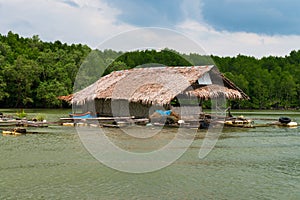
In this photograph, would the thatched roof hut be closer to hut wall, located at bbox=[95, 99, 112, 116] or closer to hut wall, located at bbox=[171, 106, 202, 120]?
hut wall, located at bbox=[95, 99, 112, 116]

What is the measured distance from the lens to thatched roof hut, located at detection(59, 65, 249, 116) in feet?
55.8

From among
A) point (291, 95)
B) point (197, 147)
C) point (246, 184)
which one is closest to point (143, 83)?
point (197, 147)

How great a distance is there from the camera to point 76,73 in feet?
134

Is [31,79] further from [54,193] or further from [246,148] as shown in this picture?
[54,193]

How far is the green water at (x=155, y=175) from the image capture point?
253 inches

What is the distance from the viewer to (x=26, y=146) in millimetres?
10883

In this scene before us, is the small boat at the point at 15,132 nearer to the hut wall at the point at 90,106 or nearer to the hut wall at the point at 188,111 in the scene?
the hut wall at the point at 188,111

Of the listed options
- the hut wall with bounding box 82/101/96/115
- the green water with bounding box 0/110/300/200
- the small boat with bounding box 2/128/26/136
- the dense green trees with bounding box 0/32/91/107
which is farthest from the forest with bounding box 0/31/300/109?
the green water with bounding box 0/110/300/200

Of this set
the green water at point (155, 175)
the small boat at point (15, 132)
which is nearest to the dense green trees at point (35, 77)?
the small boat at point (15, 132)

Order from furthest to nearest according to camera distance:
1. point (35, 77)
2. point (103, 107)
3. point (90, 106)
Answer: point (35, 77) → point (90, 106) → point (103, 107)

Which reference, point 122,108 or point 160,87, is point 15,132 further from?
point 122,108

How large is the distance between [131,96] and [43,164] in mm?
10071

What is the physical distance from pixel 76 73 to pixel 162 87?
24730mm

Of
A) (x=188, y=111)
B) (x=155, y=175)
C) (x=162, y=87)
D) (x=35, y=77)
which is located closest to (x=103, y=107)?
(x=162, y=87)
